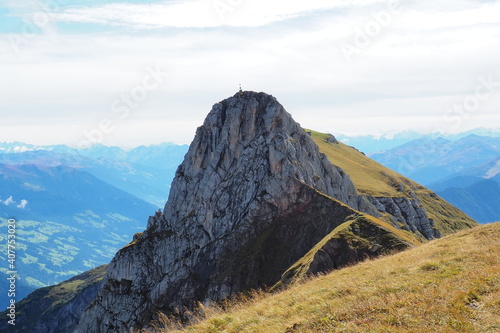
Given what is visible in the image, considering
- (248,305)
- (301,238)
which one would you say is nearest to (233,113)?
(301,238)

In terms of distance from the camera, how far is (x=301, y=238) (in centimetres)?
6388

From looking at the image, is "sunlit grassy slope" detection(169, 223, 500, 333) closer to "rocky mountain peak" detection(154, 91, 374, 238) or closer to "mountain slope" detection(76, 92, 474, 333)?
"mountain slope" detection(76, 92, 474, 333)

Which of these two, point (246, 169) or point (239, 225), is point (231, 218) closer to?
point (239, 225)

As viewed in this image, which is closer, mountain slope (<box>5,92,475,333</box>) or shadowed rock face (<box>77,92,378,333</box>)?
mountain slope (<box>5,92,475,333</box>)

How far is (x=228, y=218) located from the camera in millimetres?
80812

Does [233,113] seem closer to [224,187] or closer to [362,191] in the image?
[224,187]

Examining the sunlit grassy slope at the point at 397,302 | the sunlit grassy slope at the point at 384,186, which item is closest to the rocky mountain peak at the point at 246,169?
the sunlit grassy slope at the point at 384,186

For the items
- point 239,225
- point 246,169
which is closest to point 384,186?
point 246,169

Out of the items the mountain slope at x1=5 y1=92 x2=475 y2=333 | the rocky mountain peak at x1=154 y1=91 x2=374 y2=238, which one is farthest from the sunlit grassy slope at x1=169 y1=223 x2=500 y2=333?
the rocky mountain peak at x1=154 y1=91 x2=374 y2=238

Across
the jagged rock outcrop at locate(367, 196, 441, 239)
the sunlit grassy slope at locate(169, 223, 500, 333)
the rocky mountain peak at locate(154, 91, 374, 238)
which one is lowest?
the jagged rock outcrop at locate(367, 196, 441, 239)

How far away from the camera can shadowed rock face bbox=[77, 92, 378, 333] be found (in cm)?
6694

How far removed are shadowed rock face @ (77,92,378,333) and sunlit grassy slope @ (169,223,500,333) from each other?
114 ft

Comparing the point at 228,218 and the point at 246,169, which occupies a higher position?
the point at 246,169

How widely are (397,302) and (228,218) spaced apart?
62.2 m
